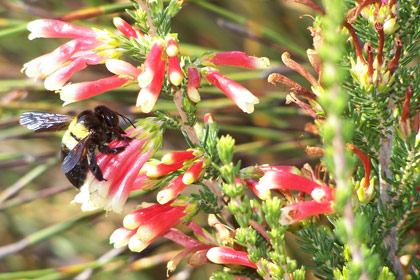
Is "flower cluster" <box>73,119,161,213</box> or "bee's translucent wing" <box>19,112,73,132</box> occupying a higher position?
"flower cluster" <box>73,119,161,213</box>

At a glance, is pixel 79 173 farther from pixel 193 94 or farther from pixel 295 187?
pixel 295 187

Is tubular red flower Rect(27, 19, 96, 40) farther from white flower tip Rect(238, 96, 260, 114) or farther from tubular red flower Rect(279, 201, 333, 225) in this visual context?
tubular red flower Rect(279, 201, 333, 225)

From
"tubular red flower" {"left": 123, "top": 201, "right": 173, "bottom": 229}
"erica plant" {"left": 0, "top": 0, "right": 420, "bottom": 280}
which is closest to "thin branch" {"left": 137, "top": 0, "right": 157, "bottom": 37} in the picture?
"erica plant" {"left": 0, "top": 0, "right": 420, "bottom": 280}

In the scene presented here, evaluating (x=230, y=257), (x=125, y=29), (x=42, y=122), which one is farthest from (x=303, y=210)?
(x=42, y=122)

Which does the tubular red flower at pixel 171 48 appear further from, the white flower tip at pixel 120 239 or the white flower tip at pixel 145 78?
the white flower tip at pixel 120 239

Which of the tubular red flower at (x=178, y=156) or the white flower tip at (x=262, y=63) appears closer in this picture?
the tubular red flower at (x=178, y=156)

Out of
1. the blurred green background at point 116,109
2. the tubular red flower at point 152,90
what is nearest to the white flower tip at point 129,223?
the tubular red flower at point 152,90
